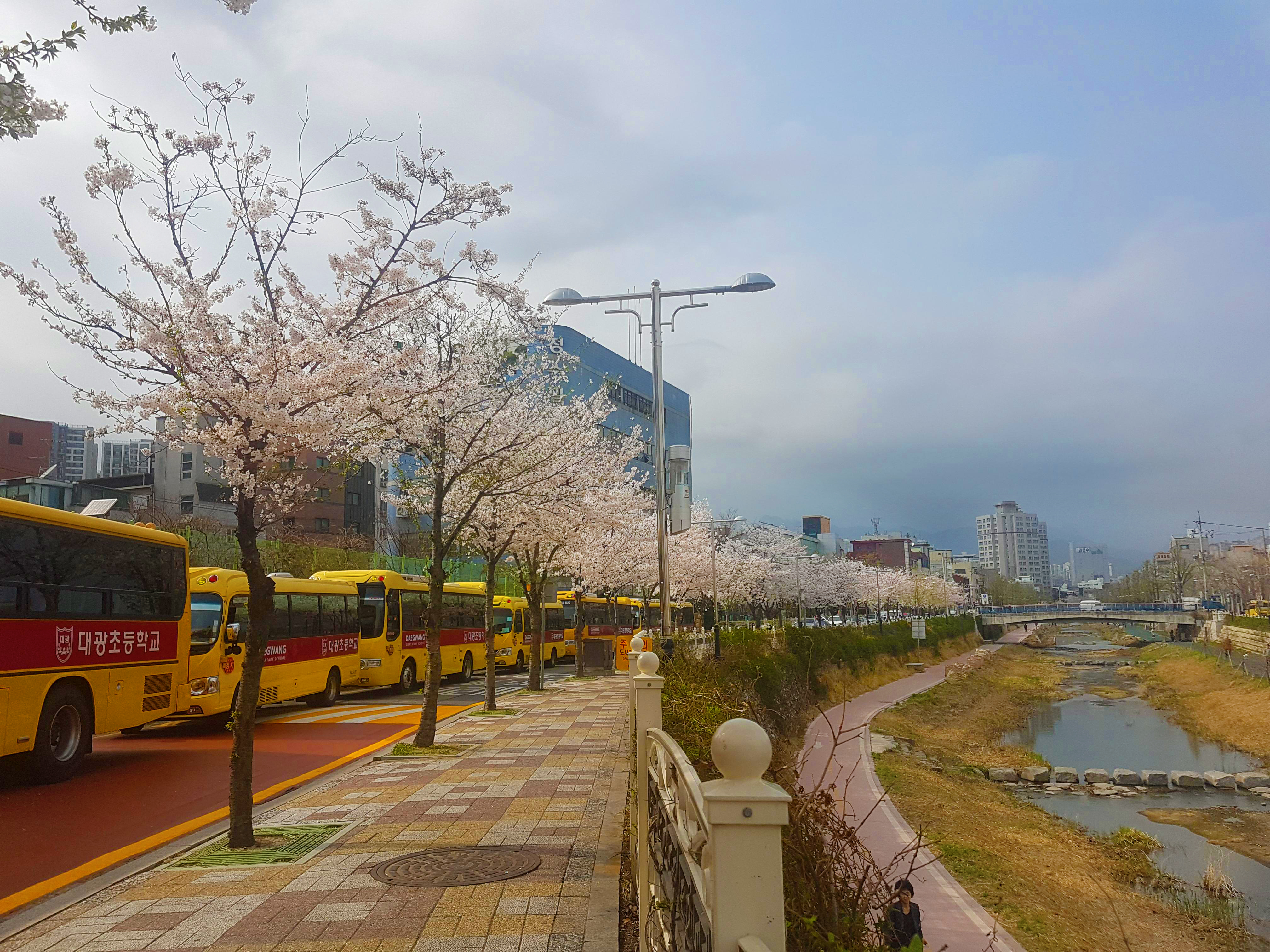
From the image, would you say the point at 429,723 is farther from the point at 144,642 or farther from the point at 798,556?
the point at 798,556

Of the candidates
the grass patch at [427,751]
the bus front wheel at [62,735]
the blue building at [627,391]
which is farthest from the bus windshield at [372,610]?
the blue building at [627,391]

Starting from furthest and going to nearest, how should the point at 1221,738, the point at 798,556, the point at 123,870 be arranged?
the point at 798,556, the point at 1221,738, the point at 123,870

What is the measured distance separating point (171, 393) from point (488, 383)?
7.50 m

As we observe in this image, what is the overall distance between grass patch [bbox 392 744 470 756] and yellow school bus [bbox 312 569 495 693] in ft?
25.8

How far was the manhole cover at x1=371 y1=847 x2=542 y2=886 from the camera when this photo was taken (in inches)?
269

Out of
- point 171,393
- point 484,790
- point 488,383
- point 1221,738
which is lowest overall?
point 1221,738

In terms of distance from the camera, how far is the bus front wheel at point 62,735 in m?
11.2

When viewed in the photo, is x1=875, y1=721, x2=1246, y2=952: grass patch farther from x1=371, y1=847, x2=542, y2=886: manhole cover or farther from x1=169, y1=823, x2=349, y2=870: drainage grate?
x1=169, y1=823, x2=349, y2=870: drainage grate

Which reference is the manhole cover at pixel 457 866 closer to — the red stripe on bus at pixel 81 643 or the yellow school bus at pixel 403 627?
the red stripe on bus at pixel 81 643

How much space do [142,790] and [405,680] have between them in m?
14.4

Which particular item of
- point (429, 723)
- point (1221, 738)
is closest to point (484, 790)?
point (429, 723)

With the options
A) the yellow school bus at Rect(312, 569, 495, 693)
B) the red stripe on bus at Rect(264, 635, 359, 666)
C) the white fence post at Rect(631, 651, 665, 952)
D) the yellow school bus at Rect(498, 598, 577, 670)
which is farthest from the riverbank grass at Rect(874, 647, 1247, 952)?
the yellow school bus at Rect(498, 598, 577, 670)

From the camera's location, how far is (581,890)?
21.8ft

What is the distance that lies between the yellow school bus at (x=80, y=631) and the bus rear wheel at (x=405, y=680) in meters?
11.1
